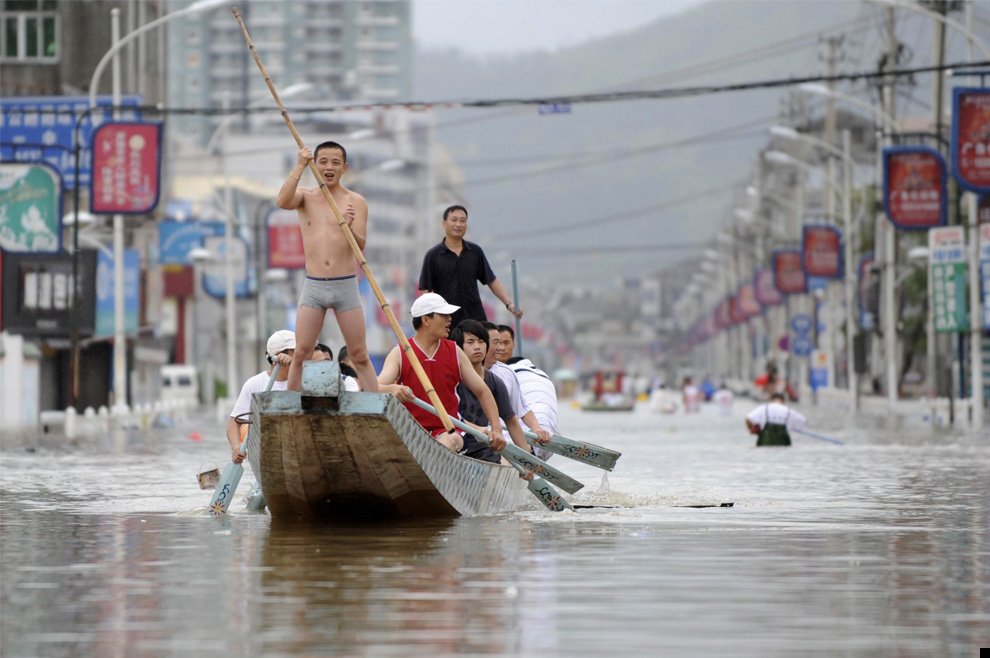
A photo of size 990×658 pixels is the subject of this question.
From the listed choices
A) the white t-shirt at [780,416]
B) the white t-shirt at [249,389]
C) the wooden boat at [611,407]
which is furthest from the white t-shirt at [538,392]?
the wooden boat at [611,407]

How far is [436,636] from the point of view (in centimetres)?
884

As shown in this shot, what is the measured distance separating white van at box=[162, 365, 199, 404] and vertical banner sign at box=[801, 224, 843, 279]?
2277cm

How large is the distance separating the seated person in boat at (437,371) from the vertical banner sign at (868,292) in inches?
2232

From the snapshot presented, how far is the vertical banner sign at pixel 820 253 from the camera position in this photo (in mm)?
76062

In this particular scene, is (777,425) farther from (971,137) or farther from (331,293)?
(331,293)

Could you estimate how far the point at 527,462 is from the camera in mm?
16766

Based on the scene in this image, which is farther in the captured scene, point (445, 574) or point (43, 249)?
point (43, 249)

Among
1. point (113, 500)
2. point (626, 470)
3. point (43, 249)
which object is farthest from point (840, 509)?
point (43, 249)

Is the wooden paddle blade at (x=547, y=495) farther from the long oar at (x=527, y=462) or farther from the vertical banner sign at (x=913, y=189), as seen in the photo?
the vertical banner sign at (x=913, y=189)

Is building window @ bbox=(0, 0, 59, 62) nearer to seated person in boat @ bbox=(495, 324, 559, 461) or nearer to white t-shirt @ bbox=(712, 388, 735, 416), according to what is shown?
white t-shirt @ bbox=(712, 388, 735, 416)

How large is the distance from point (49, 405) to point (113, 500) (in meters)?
45.1

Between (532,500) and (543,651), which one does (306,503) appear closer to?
(532,500)

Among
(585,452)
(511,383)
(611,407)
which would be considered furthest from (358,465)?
(611,407)

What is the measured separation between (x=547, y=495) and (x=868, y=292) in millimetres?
57216
